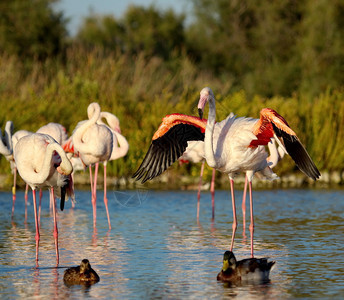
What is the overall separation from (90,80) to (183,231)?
11.5m

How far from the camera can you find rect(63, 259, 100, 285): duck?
7.78 metres

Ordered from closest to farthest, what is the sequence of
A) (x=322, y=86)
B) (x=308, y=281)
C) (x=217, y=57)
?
(x=308, y=281) → (x=322, y=86) → (x=217, y=57)

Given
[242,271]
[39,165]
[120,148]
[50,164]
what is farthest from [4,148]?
[242,271]

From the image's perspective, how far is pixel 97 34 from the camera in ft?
154

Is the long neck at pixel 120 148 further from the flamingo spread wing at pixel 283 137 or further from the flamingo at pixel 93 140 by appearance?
the flamingo spread wing at pixel 283 137

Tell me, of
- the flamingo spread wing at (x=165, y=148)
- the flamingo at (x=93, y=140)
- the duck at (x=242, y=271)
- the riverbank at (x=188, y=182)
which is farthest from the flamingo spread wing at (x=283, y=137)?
the riverbank at (x=188, y=182)

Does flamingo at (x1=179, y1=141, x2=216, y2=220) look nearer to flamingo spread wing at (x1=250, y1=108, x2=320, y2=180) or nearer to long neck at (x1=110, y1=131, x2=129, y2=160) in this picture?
long neck at (x1=110, y1=131, x2=129, y2=160)

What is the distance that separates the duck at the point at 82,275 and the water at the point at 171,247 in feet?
0.30

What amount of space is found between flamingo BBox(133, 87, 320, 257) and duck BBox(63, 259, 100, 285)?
2.02 meters

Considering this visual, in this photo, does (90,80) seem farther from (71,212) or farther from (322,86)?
(322,86)

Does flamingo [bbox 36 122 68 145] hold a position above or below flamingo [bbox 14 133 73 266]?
above

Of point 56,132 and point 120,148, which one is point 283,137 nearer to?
point 120,148

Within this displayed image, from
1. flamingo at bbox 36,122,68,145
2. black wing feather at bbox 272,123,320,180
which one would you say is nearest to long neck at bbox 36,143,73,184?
black wing feather at bbox 272,123,320,180

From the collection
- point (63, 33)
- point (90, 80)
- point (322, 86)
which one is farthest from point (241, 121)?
point (63, 33)
